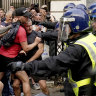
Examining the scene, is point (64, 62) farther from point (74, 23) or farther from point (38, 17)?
point (38, 17)

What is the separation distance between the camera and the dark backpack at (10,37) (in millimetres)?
6398

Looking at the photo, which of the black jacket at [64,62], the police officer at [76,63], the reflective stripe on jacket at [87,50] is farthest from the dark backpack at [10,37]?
the black jacket at [64,62]

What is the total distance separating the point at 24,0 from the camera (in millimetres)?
17812

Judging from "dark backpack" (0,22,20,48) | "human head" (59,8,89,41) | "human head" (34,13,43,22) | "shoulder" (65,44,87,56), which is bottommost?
"human head" (34,13,43,22)

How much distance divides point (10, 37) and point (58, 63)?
2.63 meters

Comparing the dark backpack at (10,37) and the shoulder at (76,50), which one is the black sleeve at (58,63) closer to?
the shoulder at (76,50)

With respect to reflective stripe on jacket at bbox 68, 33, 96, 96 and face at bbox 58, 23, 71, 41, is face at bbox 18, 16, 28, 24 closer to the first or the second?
face at bbox 58, 23, 71, 41

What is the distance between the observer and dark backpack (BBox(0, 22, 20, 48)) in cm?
640

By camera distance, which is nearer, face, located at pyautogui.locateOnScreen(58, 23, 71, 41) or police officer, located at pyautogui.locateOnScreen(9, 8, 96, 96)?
police officer, located at pyautogui.locateOnScreen(9, 8, 96, 96)

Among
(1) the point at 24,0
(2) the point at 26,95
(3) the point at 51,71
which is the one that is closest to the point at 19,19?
(2) the point at 26,95

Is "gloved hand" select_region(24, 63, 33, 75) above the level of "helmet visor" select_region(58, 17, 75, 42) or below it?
below

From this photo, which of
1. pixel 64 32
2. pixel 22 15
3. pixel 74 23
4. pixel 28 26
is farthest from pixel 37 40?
pixel 74 23

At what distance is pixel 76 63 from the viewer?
3934mm

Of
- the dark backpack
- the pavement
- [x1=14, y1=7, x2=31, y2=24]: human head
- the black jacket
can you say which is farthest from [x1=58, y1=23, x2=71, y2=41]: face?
the pavement
